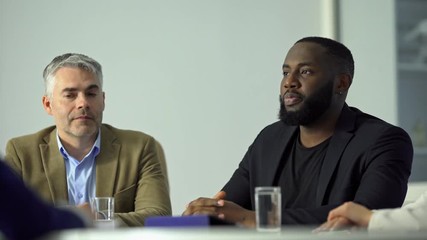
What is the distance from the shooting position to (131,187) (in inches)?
123

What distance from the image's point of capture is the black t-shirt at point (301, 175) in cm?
275

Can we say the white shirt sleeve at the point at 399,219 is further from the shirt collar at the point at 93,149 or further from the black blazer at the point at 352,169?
→ the shirt collar at the point at 93,149

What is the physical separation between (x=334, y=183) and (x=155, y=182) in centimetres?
80

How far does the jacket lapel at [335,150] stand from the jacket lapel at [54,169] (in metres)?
1.03

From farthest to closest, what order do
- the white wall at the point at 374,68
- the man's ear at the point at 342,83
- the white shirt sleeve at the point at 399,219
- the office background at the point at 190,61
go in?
the white wall at the point at 374,68 → the office background at the point at 190,61 → the man's ear at the point at 342,83 → the white shirt sleeve at the point at 399,219

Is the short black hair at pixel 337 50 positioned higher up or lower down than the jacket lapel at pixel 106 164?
higher up

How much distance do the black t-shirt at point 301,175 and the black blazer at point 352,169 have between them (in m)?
0.03

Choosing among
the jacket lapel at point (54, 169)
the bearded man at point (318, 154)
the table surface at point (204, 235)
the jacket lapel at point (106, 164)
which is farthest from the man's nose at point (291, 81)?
the table surface at point (204, 235)

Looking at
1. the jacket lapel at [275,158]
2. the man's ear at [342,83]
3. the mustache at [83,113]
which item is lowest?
the jacket lapel at [275,158]

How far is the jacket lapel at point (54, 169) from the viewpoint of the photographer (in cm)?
308

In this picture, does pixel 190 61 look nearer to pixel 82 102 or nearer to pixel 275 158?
pixel 82 102

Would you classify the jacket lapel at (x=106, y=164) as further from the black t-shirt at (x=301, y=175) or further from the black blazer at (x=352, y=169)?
the black t-shirt at (x=301, y=175)

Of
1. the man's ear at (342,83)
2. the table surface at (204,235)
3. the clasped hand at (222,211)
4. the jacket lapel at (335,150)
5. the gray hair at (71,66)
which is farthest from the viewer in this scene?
the gray hair at (71,66)

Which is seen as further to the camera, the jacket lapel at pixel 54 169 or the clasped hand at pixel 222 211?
the jacket lapel at pixel 54 169
